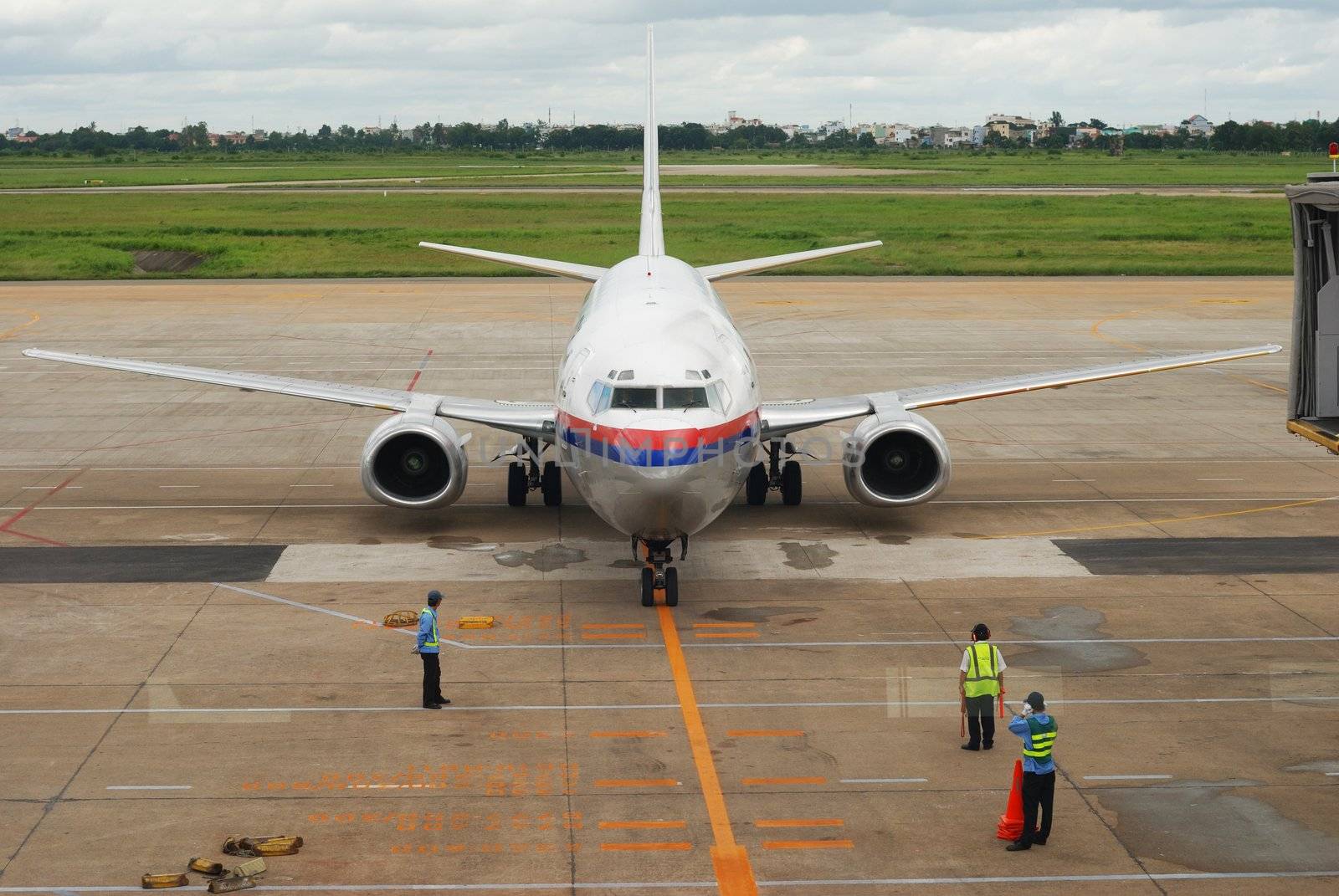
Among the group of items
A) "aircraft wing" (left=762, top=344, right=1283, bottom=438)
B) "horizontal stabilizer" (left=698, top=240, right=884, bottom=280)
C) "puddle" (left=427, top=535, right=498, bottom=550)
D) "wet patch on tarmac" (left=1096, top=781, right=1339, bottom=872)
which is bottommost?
"puddle" (left=427, top=535, right=498, bottom=550)

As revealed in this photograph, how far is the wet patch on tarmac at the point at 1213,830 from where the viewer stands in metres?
14.7

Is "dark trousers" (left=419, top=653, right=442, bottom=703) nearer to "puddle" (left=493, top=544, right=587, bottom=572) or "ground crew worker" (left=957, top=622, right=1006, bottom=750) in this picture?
"ground crew worker" (left=957, top=622, right=1006, bottom=750)

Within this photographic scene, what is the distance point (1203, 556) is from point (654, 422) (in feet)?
35.5

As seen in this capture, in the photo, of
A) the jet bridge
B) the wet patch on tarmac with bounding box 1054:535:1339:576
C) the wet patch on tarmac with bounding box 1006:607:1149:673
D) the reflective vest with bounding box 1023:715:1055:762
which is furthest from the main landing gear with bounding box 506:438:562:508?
the reflective vest with bounding box 1023:715:1055:762

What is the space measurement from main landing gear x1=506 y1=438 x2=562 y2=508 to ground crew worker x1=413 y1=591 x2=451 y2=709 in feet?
35.6

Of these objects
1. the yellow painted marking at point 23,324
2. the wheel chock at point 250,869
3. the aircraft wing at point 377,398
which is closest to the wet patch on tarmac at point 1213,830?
the wheel chock at point 250,869

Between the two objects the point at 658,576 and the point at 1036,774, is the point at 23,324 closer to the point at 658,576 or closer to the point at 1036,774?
the point at 658,576

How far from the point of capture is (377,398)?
29562mm

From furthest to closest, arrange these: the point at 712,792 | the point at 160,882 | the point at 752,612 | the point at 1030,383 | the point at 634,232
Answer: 1. the point at 634,232
2. the point at 1030,383
3. the point at 752,612
4. the point at 712,792
5. the point at 160,882

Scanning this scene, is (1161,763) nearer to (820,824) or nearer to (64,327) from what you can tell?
(820,824)

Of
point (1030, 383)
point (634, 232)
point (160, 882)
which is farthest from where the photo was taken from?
point (634, 232)

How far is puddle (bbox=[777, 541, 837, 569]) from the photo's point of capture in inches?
1021

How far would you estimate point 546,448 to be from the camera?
31953mm

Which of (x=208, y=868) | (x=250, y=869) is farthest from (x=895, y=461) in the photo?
(x=208, y=868)
